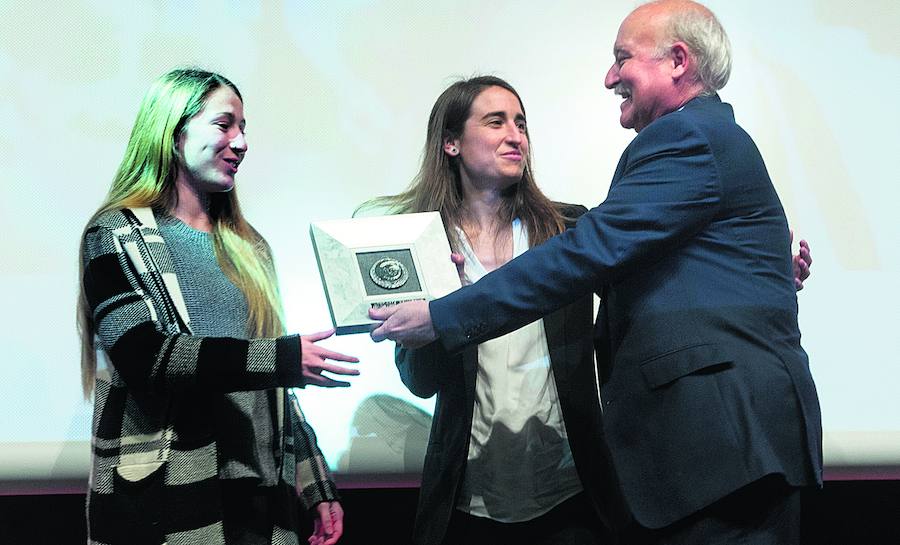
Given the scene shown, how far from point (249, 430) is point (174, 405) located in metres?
0.14

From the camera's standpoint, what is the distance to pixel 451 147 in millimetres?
2256

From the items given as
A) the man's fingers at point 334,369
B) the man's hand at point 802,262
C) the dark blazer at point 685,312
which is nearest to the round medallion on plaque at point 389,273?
the dark blazer at point 685,312

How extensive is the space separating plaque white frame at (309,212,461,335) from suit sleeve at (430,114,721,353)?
4.8 inches

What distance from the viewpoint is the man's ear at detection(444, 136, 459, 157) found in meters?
2.25

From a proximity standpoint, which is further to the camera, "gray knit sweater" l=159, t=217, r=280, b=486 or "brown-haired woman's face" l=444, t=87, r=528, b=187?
"brown-haired woman's face" l=444, t=87, r=528, b=187

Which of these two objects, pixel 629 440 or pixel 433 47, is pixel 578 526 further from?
pixel 433 47

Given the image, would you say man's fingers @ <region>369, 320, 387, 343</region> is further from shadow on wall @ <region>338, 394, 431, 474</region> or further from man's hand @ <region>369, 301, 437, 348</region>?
shadow on wall @ <region>338, 394, 431, 474</region>

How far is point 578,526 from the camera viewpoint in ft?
6.18

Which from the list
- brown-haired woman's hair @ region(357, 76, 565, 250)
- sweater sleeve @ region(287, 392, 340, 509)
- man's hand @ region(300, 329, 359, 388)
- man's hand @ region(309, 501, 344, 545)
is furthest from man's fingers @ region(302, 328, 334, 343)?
brown-haired woman's hair @ region(357, 76, 565, 250)

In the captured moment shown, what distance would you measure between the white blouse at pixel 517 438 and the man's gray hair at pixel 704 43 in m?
0.57

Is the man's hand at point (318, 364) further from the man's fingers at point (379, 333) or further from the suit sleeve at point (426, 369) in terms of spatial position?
the suit sleeve at point (426, 369)

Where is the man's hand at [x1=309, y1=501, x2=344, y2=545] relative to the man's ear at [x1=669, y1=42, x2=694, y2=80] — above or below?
below

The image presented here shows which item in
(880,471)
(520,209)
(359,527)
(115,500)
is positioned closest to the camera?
(115,500)

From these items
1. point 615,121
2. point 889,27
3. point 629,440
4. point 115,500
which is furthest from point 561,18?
point 115,500
